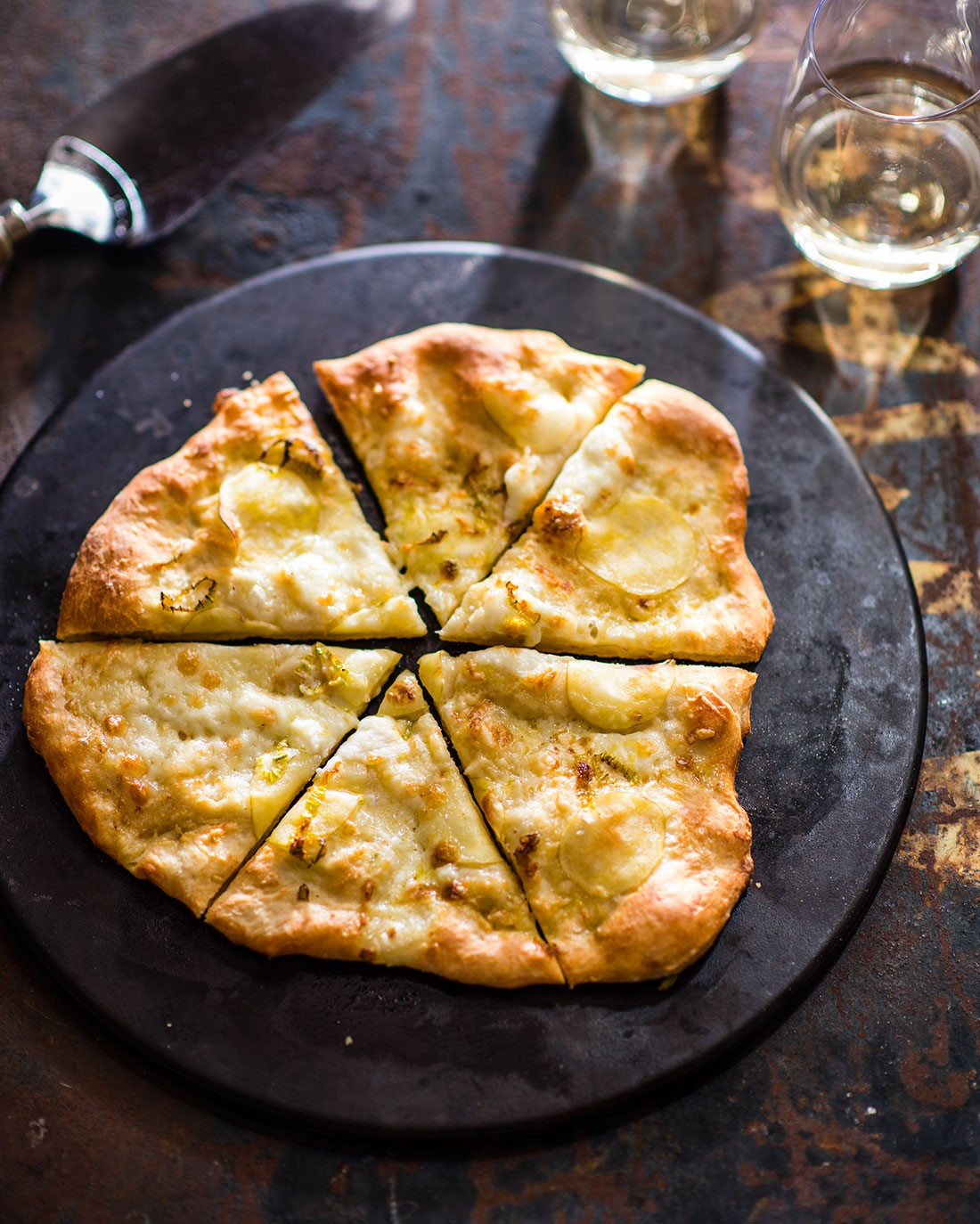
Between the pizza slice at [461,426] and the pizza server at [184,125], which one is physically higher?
the pizza server at [184,125]

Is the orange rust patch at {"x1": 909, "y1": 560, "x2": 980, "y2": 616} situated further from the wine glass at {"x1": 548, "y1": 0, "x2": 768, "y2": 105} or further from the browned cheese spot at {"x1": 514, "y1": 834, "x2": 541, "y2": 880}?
the wine glass at {"x1": 548, "y1": 0, "x2": 768, "y2": 105}

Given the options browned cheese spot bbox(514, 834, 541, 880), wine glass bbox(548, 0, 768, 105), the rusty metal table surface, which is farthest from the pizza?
wine glass bbox(548, 0, 768, 105)

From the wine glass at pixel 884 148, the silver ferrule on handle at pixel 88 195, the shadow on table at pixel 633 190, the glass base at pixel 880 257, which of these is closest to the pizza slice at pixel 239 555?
the silver ferrule on handle at pixel 88 195

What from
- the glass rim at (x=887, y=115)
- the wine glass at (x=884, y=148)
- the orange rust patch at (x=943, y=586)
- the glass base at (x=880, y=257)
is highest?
the glass rim at (x=887, y=115)

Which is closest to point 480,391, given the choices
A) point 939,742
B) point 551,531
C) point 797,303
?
point 551,531

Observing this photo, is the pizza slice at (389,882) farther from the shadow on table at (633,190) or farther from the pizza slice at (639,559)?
the shadow on table at (633,190)
